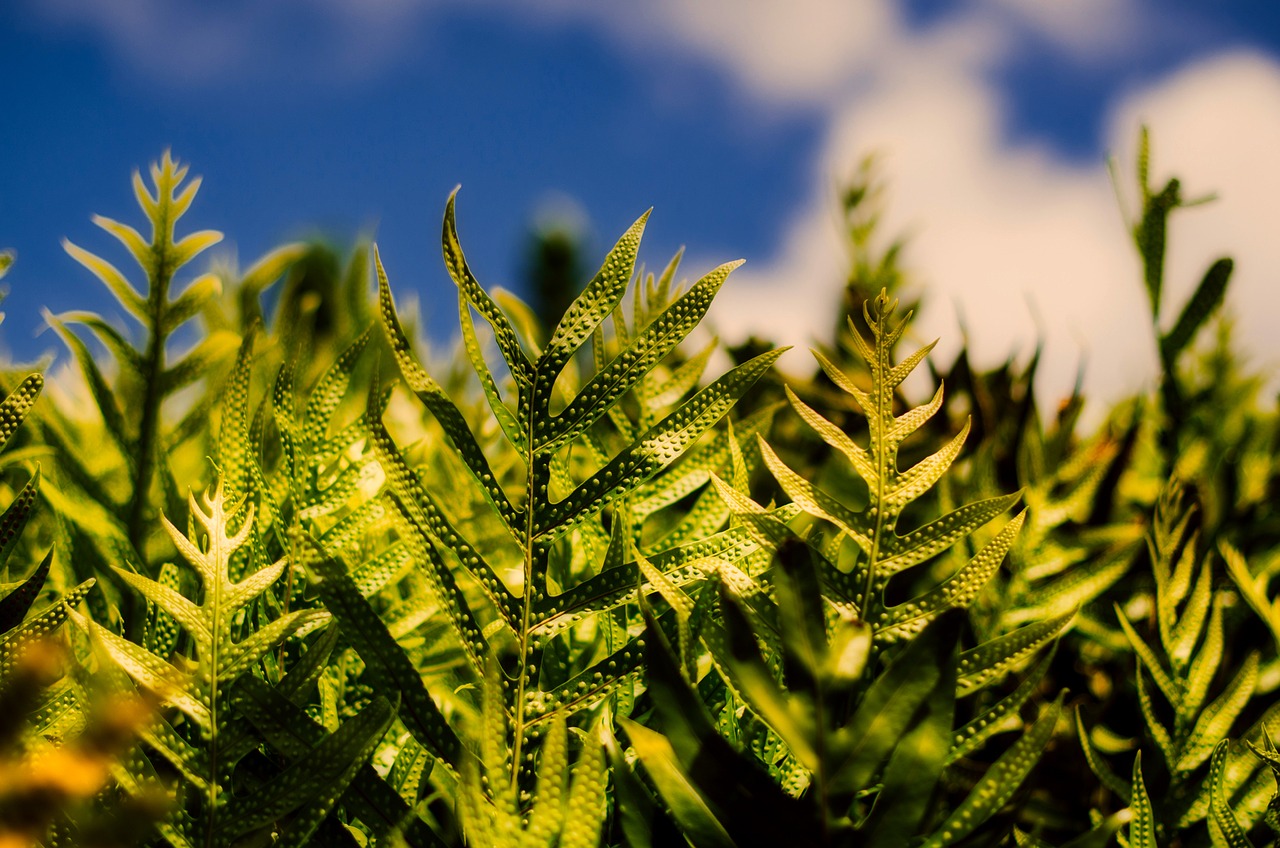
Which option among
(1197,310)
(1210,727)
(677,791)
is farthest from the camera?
(1197,310)

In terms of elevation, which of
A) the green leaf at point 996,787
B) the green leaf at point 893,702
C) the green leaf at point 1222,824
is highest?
the green leaf at point 893,702

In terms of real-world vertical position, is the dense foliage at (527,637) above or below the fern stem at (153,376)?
below

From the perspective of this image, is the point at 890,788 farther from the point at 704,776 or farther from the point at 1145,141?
the point at 1145,141

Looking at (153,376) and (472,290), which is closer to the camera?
(472,290)

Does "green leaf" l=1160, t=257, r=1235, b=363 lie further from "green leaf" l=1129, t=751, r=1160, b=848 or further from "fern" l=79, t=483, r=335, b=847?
"fern" l=79, t=483, r=335, b=847

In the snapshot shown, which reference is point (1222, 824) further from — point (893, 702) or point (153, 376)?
point (153, 376)

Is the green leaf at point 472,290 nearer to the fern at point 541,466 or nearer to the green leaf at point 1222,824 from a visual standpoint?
the fern at point 541,466

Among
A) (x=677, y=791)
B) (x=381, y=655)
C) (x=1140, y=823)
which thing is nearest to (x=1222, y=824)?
(x=1140, y=823)

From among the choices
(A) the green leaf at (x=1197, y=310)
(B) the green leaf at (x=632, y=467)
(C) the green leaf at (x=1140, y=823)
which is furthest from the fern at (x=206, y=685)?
(A) the green leaf at (x=1197, y=310)

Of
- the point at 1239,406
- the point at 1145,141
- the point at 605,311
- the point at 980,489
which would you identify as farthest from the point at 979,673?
the point at 1239,406
